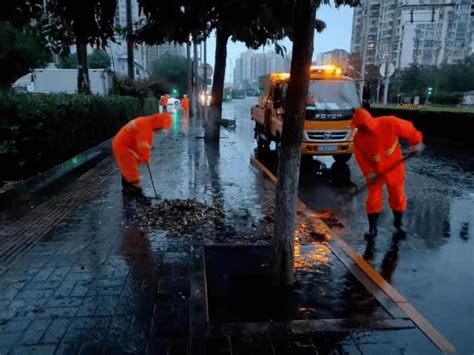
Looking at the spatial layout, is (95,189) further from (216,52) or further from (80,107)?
(216,52)

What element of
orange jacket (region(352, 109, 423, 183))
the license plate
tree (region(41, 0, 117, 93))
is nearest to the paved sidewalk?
orange jacket (region(352, 109, 423, 183))

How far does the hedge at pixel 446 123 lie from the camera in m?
15.8

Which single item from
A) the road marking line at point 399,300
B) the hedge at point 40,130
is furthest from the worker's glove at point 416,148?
the hedge at point 40,130

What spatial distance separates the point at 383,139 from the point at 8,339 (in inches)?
174

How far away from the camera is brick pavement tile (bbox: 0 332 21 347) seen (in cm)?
303

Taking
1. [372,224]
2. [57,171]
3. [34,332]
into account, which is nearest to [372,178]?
[372,224]

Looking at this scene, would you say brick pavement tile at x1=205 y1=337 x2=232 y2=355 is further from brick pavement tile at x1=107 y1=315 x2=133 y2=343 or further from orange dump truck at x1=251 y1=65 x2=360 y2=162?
orange dump truck at x1=251 y1=65 x2=360 y2=162

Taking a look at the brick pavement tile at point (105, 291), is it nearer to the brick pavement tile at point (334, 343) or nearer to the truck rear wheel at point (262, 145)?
the brick pavement tile at point (334, 343)

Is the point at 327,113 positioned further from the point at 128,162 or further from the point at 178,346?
the point at 178,346

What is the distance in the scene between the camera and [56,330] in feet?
10.5

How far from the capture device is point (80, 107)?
38.1ft

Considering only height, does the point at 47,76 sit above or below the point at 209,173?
above

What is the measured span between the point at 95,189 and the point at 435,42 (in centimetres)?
9046

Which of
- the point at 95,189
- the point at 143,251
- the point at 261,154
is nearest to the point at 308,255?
the point at 143,251
